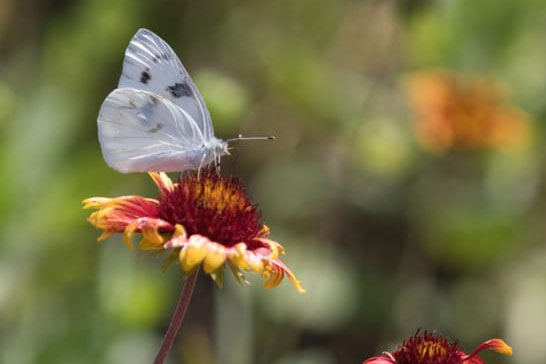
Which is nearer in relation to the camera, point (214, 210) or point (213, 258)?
point (213, 258)

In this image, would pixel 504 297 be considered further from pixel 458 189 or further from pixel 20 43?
pixel 20 43

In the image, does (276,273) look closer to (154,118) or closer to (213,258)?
(213,258)

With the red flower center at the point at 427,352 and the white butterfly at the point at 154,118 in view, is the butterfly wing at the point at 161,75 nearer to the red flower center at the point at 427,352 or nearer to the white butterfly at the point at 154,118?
the white butterfly at the point at 154,118

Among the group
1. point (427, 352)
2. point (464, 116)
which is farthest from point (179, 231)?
point (464, 116)

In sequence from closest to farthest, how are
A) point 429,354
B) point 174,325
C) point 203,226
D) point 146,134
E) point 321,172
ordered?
point 174,325, point 429,354, point 203,226, point 146,134, point 321,172

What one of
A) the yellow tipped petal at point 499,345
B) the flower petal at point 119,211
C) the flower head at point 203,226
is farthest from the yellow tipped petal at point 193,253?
the yellow tipped petal at point 499,345
